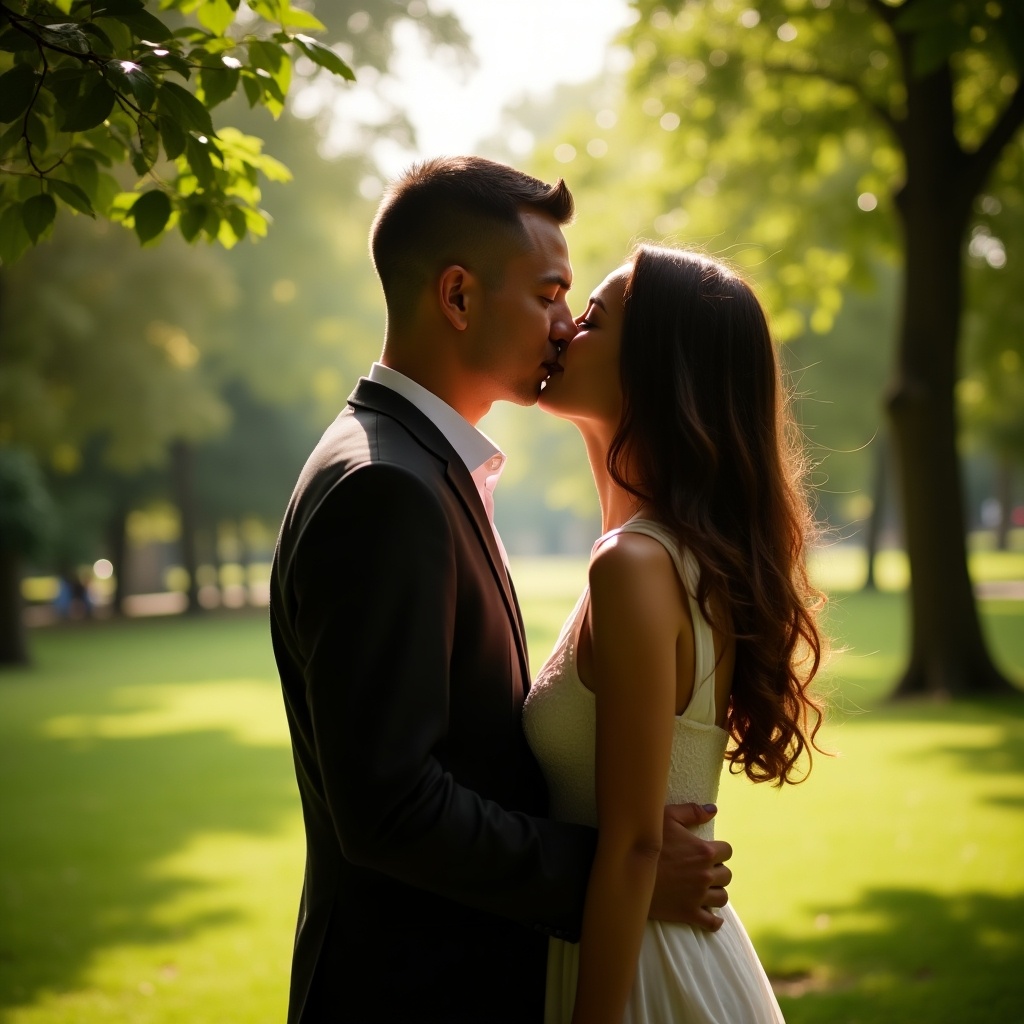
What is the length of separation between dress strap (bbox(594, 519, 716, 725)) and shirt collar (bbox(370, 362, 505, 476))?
0.37m

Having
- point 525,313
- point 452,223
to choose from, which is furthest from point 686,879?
point 452,223

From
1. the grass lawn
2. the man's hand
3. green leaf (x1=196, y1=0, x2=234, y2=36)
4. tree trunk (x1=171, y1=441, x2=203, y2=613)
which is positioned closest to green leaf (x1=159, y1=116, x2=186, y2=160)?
green leaf (x1=196, y1=0, x2=234, y2=36)

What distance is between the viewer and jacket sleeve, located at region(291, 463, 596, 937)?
7.58ft

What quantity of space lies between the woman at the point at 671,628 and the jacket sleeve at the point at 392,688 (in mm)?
317

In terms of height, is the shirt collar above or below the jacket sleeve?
above

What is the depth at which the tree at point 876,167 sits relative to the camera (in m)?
14.6

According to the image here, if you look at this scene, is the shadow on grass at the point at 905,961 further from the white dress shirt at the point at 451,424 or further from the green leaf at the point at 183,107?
the green leaf at the point at 183,107

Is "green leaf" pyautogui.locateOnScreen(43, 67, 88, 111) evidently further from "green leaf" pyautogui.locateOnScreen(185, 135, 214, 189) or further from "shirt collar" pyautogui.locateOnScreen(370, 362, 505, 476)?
"shirt collar" pyautogui.locateOnScreen(370, 362, 505, 476)

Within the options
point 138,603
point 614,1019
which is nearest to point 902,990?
point 614,1019

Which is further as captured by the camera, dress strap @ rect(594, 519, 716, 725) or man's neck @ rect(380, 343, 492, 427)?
man's neck @ rect(380, 343, 492, 427)

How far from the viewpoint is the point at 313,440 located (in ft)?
136

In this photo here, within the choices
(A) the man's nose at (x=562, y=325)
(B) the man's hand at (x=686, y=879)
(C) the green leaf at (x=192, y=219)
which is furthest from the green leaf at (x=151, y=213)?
(B) the man's hand at (x=686, y=879)

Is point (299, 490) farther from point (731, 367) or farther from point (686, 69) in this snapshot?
point (686, 69)

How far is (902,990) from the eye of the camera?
592 cm
